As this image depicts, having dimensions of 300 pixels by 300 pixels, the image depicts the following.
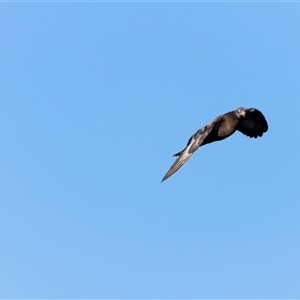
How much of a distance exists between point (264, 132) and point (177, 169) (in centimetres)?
501

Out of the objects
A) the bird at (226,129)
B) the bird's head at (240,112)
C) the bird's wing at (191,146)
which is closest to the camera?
the bird's wing at (191,146)

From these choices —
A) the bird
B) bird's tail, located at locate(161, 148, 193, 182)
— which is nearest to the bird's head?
the bird

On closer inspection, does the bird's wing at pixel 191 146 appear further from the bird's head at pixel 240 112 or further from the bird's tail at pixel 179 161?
the bird's head at pixel 240 112

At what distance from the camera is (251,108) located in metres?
34.8

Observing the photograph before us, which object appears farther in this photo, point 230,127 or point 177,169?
point 230,127

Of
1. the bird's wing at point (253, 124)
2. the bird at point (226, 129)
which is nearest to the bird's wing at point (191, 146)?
the bird at point (226, 129)

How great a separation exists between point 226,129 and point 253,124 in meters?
1.36

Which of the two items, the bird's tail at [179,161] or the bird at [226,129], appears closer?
the bird's tail at [179,161]

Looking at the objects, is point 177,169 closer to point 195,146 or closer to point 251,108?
point 195,146

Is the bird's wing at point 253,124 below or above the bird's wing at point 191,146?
above

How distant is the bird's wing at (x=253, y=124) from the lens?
114 ft

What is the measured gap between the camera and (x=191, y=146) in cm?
3331

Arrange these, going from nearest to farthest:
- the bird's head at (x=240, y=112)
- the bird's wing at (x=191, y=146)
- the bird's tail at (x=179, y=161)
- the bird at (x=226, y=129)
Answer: the bird's tail at (x=179, y=161) < the bird's wing at (x=191, y=146) < the bird at (x=226, y=129) < the bird's head at (x=240, y=112)

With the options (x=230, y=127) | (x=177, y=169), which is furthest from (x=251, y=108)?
(x=177, y=169)
